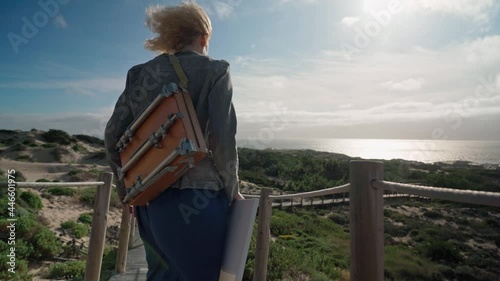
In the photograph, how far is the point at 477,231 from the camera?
13.0m

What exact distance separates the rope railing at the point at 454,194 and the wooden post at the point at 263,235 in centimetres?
207

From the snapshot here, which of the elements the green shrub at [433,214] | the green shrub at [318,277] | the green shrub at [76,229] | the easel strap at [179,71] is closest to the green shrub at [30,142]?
the green shrub at [76,229]

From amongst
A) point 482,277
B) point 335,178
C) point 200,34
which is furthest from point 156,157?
point 335,178

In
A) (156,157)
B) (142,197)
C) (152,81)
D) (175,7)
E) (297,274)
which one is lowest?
(297,274)

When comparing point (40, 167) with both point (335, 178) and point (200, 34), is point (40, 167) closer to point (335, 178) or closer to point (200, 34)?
point (335, 178)

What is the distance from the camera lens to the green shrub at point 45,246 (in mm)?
5590

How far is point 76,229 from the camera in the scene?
7438 millimetres

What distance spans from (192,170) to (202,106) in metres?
0.27

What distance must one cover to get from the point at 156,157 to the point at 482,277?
31.3ft

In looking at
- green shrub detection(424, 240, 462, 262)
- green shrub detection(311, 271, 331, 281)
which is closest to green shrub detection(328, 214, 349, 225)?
green shrub detection(424, 240, 462, 262)

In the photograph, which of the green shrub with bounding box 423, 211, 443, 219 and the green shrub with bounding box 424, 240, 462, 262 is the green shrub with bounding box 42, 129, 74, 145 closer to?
the green shrub with bounding box 423, 211, 443, 219

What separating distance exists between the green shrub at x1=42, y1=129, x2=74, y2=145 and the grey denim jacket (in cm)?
3682

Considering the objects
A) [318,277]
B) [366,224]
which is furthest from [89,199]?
[366,224]

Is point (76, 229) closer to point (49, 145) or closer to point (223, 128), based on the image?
point (223, 128)
